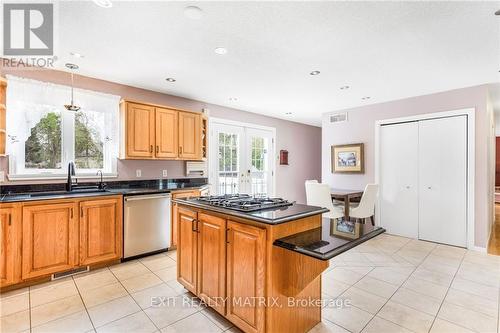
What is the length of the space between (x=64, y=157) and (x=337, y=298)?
3.65 meters

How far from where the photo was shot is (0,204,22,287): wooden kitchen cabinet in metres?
2.36

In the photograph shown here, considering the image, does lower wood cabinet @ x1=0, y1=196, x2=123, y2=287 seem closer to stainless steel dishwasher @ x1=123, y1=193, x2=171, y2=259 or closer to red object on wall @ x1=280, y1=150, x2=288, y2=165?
stainless steel dishwasher @ x1=123, y1=193, x2=171, y2=259

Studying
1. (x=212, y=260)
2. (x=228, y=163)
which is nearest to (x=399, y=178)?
(x=228, y=163)

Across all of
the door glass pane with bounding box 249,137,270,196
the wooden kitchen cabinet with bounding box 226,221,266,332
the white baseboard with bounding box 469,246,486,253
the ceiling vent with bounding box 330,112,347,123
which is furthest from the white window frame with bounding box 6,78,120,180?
the white baseboard with bounding box 469,246,486,253

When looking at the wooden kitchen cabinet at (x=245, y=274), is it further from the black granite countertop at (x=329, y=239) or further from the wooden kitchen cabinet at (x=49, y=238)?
the wooden kitchen cabinet at (x=49, y=238)

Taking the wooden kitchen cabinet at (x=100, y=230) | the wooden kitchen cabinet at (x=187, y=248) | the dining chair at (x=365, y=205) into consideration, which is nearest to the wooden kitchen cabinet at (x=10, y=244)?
the wooden kitchen cabinet at (x=100, y=230)

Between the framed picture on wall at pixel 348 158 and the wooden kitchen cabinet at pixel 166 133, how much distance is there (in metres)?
3.17

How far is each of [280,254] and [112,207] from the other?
2.35 m

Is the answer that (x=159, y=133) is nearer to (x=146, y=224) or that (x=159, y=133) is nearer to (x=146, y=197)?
(x=146, y=197)

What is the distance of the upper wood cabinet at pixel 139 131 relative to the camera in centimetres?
346

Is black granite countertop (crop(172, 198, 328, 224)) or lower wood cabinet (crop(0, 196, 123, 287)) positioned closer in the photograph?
black granite countertop (crop(172, 198, 328, 224))

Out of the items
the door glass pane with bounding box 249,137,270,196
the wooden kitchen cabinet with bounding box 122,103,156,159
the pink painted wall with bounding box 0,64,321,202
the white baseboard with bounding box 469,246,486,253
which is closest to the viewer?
the pink painted wall with bounding box 0,64,321,202

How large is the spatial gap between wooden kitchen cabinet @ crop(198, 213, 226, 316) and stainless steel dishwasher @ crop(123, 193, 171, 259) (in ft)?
4.86

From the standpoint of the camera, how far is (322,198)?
157 inches
